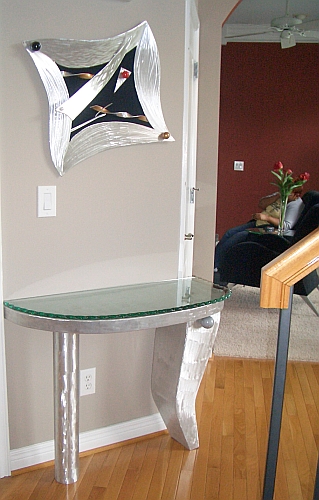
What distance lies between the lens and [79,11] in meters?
2.08

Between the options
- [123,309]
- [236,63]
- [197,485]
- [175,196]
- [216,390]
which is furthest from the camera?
[236,63]

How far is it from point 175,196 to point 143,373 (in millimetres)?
829

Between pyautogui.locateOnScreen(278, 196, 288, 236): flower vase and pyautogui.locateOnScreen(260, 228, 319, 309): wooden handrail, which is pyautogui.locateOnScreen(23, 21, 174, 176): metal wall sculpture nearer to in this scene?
pyautogui.locateOnScreen(260, 228, 319, 309): wooden handrail

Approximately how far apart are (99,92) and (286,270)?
52.9 inches

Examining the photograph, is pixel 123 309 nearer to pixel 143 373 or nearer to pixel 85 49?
pixel 143 373

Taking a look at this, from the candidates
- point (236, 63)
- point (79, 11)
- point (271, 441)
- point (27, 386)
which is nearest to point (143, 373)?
point (27, 386)

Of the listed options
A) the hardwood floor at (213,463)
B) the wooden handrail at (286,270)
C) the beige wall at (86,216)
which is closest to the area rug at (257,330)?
the hardwood floor at (213,463)

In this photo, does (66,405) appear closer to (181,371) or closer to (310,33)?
(181,371)

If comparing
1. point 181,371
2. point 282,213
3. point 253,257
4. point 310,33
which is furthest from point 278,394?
point 310,33

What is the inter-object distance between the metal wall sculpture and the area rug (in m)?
1.67

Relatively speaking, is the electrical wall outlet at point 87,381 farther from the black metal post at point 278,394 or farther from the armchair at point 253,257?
the armchair at point 253,257

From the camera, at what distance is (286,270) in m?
1.09

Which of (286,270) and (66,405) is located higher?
(286,270)

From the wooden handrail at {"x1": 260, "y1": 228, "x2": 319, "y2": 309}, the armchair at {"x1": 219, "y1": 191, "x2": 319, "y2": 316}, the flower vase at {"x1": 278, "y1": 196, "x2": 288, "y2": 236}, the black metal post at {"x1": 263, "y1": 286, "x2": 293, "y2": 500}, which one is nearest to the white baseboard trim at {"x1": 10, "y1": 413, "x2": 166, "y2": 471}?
the black metal post at {"x1": 263, "y1": 286, "x2": 293, "y2": 500}
